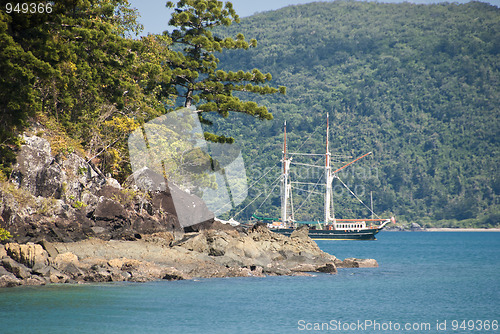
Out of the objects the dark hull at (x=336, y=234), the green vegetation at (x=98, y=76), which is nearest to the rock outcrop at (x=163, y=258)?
the green vegetation at (x=98, y=76)

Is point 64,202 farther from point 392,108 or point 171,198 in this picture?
point 392,108

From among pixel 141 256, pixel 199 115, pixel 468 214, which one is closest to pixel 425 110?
pixel 468 214

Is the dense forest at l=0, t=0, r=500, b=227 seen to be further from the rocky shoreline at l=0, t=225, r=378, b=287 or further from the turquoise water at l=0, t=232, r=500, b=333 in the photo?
the turquoise water at l=0, t=232, r=500, b=333

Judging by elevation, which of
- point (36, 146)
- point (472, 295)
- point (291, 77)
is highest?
point (291, 77)

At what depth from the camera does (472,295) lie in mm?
27719

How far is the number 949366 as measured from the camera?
A: 25.1 m

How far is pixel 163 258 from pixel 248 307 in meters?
6.08

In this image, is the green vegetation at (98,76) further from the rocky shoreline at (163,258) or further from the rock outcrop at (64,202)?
the rocky shoreline at (163,258)

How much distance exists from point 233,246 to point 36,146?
965 cm

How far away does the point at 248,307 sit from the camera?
72.6ft

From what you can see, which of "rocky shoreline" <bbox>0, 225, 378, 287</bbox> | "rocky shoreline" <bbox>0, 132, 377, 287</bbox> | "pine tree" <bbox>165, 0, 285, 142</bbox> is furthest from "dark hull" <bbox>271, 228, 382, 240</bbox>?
"rocky shoreline" <bbox>0, 132, 377, 287</bbox>

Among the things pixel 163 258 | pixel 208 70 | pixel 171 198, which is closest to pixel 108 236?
pixel 163 258

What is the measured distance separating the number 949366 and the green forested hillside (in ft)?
263

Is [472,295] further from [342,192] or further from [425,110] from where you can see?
[425,110]
